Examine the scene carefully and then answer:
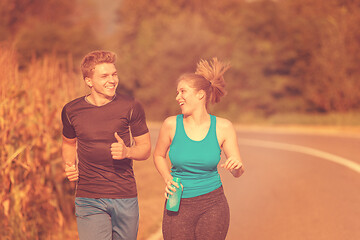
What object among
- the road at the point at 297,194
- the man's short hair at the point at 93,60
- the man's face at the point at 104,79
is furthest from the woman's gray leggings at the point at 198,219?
the road at the point at 297,194

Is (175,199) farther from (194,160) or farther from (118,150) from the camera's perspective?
(118,150)

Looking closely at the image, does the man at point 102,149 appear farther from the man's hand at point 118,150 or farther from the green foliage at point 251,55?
the green foliage at point 251,55

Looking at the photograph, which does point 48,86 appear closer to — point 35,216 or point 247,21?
point 35,216

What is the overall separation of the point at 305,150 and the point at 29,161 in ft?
38.2

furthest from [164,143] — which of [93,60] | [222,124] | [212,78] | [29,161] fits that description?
[29,161]

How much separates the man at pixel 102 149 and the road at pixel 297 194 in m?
3.23

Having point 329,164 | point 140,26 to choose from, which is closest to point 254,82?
point 140,26

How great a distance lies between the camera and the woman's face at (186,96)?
152 inches

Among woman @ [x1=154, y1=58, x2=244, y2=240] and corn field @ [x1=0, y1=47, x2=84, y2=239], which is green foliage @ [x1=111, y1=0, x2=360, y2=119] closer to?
corn field @ [x1=0, y1=47, x2=84, y2=239]

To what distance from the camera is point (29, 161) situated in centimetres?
590

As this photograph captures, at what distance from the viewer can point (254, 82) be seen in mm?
37000

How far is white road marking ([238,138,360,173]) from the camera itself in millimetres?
13073

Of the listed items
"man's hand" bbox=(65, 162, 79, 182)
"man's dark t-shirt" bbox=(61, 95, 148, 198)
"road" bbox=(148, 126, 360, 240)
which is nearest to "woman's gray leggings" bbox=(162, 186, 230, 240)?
"man's dark t-shirt" bbox=(61, 95, 148, 198)

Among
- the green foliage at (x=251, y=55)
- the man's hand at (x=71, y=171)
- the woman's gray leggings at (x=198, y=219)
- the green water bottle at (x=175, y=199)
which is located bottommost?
the woman's gray leggings at (x=198, y=219)
